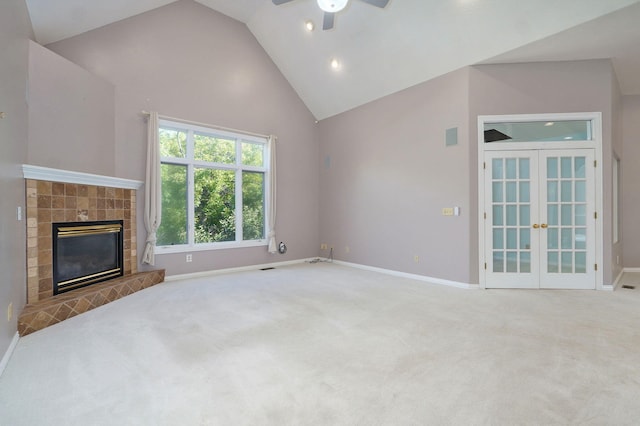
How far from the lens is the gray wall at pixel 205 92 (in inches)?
183

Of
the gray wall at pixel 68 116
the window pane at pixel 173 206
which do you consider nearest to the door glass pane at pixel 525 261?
the window pane at pixel 173 206

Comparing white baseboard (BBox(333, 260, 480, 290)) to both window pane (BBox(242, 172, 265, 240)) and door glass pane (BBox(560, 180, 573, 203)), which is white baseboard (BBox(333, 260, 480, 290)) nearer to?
door glass pane (BBox(560, 180, 573, 203))

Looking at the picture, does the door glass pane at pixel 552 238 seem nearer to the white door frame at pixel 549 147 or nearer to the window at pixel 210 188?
the white door frame at pixel 549 147

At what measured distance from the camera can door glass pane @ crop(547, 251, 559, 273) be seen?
449 cm

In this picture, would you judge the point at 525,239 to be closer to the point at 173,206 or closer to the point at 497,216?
the point at 497,216

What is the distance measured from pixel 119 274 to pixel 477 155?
5.74 metres

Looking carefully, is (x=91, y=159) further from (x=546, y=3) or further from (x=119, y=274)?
(x=546, y=3)

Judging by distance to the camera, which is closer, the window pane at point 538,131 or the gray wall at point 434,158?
the gray wall at point 434,158

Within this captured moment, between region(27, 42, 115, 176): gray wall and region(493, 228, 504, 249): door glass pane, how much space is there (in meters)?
5.93

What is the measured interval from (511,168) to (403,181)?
1.68 metres

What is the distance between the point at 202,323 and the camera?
3.17 m

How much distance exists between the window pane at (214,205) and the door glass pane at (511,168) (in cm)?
487

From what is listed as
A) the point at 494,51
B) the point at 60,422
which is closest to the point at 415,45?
the point at 494,51

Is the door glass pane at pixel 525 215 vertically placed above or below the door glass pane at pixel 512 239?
above
